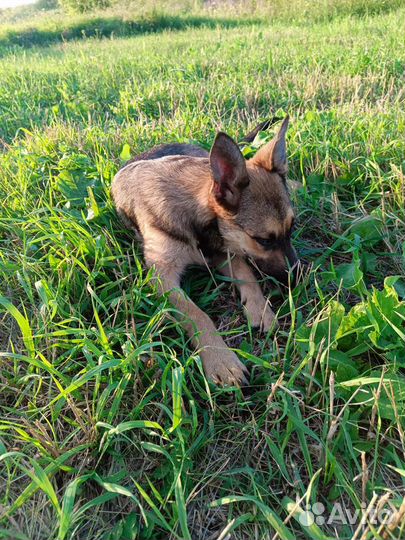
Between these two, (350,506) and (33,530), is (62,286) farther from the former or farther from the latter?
(350,506)

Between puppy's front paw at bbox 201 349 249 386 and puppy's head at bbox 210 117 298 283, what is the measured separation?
735 millimetres

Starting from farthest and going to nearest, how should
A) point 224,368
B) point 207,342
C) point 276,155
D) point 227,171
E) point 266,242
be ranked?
1. point 276,155
2. point 266,242
3. point 227,171
4. point 207,342
5. point 224,368

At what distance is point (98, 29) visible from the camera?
16766 mm

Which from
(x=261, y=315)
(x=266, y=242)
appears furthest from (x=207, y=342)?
(x=266, y=242)

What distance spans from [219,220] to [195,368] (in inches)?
41.0

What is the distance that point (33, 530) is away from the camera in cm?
151

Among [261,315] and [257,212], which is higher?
[257,212]

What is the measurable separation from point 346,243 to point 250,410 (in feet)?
5.05

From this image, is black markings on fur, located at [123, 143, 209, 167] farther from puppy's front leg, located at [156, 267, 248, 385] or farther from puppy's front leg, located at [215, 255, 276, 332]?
puppy's front leg, located at [156, 267, 248, 385]

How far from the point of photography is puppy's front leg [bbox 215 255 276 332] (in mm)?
2402

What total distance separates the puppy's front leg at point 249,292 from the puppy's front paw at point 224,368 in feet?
1.03

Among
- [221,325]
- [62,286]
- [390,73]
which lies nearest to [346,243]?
[221,325]

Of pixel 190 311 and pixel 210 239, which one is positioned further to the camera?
pixel 210 239

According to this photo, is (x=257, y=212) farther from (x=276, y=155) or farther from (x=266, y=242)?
(x=276, y=155)
